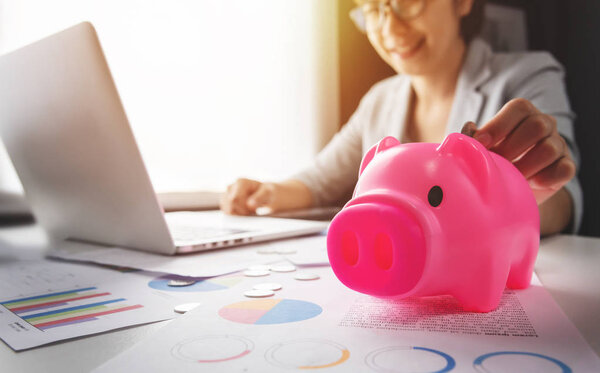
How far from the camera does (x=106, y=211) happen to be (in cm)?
68

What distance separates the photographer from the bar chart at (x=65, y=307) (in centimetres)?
38

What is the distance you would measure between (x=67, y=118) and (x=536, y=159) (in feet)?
1.96

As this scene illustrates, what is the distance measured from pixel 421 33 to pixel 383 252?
0.94 meters

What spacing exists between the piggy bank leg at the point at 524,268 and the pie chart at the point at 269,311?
0.62 feet

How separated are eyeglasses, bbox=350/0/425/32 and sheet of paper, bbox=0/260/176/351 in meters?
0.91

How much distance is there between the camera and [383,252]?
0.37 meters

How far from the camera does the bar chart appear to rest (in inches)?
14.9

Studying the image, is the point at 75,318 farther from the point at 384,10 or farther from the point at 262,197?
the point at 384,10

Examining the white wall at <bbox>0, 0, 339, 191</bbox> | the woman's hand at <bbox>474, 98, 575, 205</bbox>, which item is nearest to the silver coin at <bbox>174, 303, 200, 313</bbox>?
the woman's hand at <bbox>474, 98, 575, 205</bbox>

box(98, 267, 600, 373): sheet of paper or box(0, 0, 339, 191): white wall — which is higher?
box(0, 0, 339, 191): white wall

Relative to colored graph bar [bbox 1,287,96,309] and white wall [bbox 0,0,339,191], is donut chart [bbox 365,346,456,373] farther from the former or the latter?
white wall [bbox 0,0,339,191]

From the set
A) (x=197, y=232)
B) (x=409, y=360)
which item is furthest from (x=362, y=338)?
(x=197, y=232)

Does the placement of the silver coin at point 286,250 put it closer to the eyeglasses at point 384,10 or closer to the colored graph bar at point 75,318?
the colored graph bar at point 75,318

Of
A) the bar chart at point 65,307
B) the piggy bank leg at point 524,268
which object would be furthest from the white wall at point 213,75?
the piggy bank leg at point 524,268
